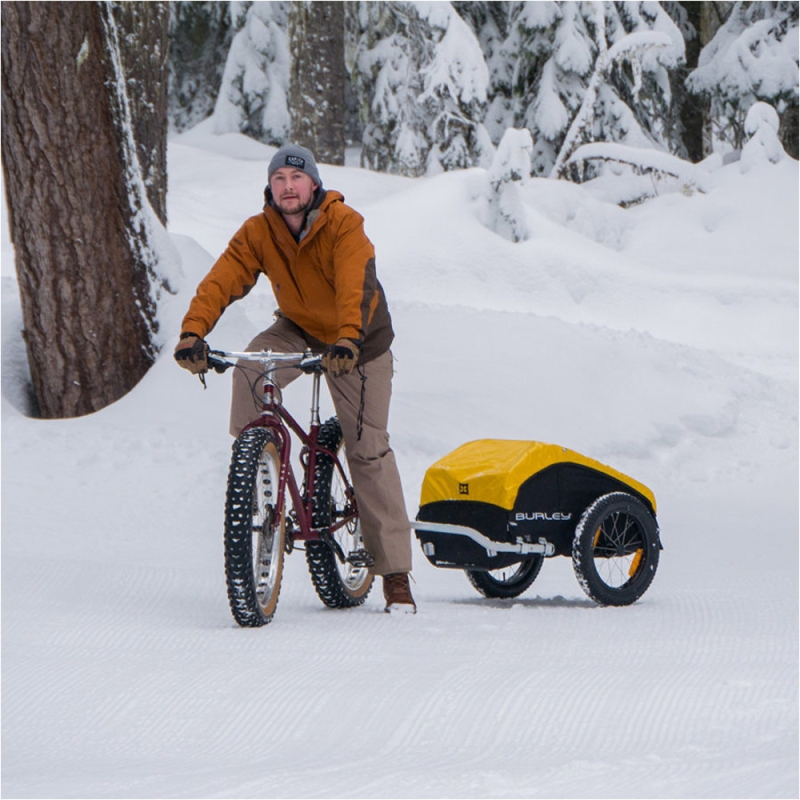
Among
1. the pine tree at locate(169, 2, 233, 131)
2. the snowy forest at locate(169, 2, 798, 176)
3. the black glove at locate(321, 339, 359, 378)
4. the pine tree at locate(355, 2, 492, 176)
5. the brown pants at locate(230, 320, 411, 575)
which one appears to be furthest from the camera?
the pine tree at locate(169, 2, 233, 131)

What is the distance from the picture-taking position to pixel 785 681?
3490 millimetres

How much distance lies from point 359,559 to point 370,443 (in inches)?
17.2

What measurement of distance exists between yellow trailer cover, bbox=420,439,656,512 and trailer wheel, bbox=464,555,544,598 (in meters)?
0.46

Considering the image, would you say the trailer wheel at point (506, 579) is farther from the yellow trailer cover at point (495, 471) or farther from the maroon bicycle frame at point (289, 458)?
the maroon bicycle frame at point (289, 458)

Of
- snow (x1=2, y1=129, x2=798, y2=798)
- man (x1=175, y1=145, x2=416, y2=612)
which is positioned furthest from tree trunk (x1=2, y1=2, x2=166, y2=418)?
man (x1=175, y1=145, x2=416, y2=612)

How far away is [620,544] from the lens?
5.14 m

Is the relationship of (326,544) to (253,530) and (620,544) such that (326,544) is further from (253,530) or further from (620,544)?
(620,544)

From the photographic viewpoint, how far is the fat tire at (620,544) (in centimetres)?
496

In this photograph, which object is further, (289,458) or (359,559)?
(359,559)

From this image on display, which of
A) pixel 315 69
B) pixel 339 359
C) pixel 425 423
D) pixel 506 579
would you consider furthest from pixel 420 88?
pixel 339 359

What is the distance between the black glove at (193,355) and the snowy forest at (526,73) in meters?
13.4

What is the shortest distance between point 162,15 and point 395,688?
6.60 m

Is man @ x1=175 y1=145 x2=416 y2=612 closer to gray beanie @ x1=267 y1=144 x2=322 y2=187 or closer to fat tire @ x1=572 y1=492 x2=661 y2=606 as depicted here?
gray beanie @ x1=267 y1=144 x2=322 y2=187

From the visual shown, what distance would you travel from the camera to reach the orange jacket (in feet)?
14.6
